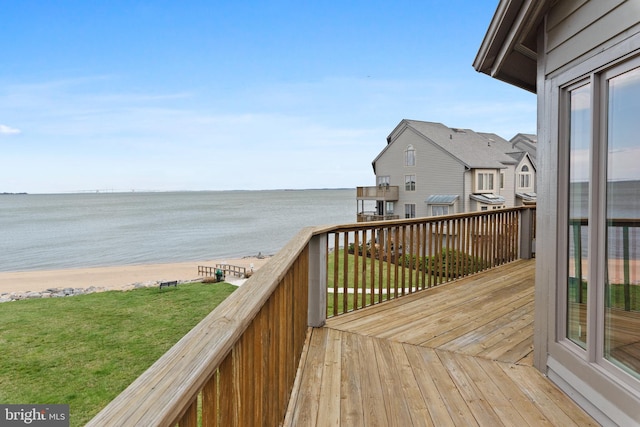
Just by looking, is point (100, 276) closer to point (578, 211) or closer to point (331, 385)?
point (331, 385)

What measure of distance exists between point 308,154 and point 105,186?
→ 1240 inches

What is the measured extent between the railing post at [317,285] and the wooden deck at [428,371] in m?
0.12

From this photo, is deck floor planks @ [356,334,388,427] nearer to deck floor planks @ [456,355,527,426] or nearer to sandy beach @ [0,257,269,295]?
deck floor planks @ [456,355,527,426]

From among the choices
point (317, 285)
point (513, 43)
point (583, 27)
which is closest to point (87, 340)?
point (317, 285)

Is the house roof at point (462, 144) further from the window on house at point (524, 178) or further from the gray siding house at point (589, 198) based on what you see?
the gray siding house at point (589, 198)

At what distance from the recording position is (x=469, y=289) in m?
4.88

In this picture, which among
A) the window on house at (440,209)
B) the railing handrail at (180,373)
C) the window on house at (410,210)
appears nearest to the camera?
the railing handrail at (180,373)

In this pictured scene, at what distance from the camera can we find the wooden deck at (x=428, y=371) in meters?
2.22

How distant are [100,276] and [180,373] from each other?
24.1 metres

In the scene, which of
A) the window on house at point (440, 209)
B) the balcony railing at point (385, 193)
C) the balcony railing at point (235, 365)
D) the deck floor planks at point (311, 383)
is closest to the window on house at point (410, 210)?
the balcony railing at point (385, 193)

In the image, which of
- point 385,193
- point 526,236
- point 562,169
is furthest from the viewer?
point 385,193

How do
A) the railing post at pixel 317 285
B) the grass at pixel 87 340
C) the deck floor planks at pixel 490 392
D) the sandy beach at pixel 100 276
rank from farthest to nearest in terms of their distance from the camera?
the sandy beach at pixel 100 276 < the grass at pixel 87 340 < the railing post at pixel 317 285 < the deck floor planks at pixel 490 392

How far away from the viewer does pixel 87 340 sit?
963 cm

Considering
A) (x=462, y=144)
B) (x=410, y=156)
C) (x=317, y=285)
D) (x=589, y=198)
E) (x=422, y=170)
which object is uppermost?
(x=462, y=144)
